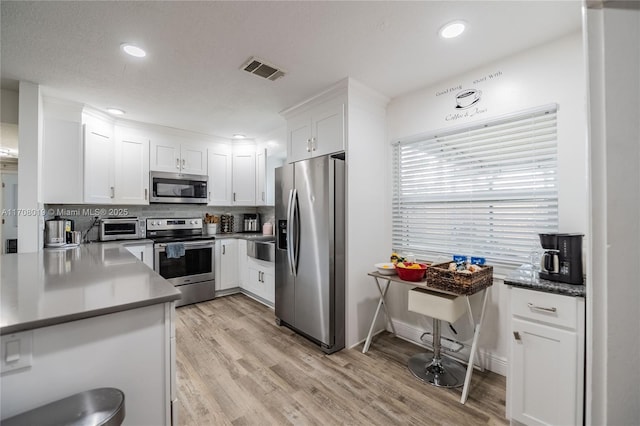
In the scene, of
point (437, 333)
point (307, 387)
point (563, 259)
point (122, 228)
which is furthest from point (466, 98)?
point (122, 228)

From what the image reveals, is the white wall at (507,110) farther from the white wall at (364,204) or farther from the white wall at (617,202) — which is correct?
the white wall at (617,202)

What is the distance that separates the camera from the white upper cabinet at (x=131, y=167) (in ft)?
11.6

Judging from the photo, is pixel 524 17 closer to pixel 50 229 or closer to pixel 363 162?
pixel 363 162

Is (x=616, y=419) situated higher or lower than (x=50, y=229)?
lower

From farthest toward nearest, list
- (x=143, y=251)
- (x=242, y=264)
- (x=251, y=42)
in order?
(x=242, y=264), (x=143, y=251), (x=251, y=42)

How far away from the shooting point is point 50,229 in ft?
9.45

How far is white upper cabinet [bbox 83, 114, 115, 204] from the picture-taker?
3127mm

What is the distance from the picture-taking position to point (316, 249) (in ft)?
8.50

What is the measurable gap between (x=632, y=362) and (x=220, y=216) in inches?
188

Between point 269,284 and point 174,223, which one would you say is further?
point 174,223

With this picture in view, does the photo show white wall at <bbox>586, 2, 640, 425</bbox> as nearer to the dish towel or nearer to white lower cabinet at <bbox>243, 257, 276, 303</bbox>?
white lower cabinet at <bbox>243, 257, 276, 303</bbox>

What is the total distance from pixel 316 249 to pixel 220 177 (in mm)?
2554

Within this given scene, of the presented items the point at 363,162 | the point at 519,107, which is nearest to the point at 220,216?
the point at 363,162

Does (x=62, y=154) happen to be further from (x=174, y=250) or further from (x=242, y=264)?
(x=242, y=264)
